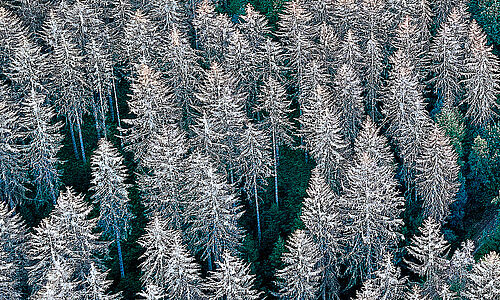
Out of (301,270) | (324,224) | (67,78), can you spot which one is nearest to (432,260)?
(324,224)

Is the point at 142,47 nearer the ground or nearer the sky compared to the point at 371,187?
nearer the sky

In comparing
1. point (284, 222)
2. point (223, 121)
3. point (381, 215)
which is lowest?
point (284, 222)

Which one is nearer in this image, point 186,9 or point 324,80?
point 324,80

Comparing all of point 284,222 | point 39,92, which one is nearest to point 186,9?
point 39,92

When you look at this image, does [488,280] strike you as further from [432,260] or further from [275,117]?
[275,117]

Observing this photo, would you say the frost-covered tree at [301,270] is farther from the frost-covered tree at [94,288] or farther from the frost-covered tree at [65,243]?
the frost-covered tree at [65,243]

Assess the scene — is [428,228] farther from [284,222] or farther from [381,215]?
[284,222]
